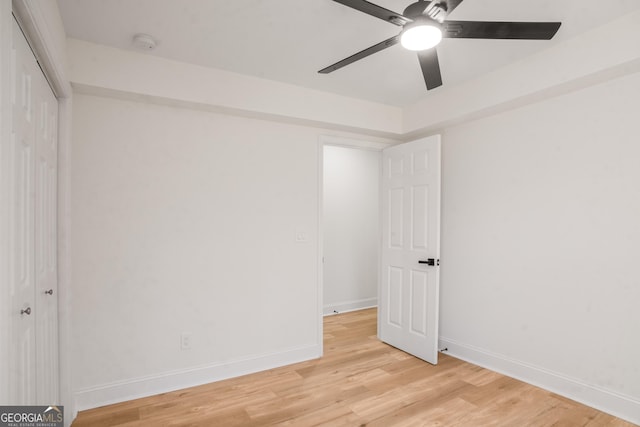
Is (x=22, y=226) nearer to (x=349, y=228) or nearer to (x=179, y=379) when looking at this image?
(x=179, y=379)

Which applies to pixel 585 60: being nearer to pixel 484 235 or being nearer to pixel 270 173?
pixel 484 235

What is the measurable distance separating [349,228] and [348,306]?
113cm

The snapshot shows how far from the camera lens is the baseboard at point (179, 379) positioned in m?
2.41

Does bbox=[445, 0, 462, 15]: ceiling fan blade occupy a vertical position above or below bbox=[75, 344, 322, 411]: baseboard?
above

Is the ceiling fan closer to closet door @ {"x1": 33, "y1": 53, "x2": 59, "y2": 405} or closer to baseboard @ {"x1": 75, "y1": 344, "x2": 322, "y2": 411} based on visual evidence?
closet door @ {"x1": 33, "y1": 53, "x2": 59, "y2": 405}

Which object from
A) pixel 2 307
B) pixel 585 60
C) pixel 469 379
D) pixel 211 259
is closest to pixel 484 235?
pixel 469 379

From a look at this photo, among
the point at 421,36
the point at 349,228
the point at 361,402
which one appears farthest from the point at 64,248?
the point at 349,228

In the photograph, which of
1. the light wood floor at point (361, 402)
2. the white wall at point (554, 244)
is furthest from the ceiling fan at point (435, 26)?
the light wood floor at point (361, 402)

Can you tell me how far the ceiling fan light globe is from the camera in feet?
5.19

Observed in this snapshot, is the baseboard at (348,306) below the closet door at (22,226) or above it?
below

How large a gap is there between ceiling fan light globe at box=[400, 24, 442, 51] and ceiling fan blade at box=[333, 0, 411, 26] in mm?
54

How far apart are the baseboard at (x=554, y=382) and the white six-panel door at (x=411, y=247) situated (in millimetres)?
351

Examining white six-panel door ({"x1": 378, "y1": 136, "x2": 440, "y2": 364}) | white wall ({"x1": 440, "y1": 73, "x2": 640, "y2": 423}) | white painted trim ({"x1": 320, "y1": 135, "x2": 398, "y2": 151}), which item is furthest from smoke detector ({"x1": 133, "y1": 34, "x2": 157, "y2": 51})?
white wall ({"x1": 440, "y1": 73, "x2": 640, "y2": 423})

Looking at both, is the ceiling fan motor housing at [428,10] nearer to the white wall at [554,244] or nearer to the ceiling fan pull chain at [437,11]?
the ceiling fan pull chain at [437,11]
